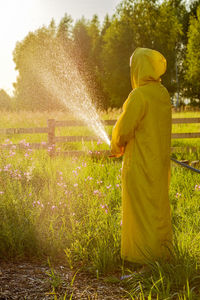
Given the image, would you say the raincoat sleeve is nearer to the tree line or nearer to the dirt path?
the dirt path

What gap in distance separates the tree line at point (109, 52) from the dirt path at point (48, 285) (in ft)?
86.9

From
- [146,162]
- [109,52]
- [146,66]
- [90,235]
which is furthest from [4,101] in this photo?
[146,162]

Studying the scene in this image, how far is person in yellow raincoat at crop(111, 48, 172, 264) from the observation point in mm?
2959

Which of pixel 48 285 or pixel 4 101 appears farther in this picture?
pixel 4 101

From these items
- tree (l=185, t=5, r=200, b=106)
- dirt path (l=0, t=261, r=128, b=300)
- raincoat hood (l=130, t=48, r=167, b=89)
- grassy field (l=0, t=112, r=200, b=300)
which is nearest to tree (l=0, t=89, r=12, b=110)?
tree (l=185, t=5, r=200, b=106)

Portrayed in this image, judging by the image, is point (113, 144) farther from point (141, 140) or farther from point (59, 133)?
point (59, 133)

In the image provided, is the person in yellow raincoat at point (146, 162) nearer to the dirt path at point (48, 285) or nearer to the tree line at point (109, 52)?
the dirt path at point (48, 285)

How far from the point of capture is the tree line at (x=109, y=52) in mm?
30453

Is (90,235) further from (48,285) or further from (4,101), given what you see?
(4,101)

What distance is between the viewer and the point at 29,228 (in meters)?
3.81

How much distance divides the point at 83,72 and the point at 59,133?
88.8 feet

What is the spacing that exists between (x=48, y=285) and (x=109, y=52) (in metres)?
29.8

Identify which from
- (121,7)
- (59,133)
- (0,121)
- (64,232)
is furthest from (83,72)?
(64,232)

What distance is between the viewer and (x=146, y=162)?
2.97 meters
